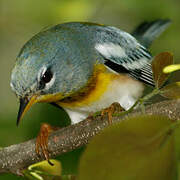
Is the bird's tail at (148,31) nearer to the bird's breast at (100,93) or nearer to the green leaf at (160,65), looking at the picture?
the bird's breast at (100,93)

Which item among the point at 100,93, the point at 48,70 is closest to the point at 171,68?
the point at 48,70

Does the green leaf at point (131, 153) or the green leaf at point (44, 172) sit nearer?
the green leaf at point (131, 153)

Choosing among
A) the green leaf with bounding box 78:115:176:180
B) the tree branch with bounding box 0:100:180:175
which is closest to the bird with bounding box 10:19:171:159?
the tree branch with bounding box 0:100:180:175

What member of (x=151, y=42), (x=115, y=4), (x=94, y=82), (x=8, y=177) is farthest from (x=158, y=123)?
(x=151, y=42)

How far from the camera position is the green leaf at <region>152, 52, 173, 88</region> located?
1662 mm

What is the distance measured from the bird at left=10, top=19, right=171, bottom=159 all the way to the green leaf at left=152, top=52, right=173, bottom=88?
5.27 ft

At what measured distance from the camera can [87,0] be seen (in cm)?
445

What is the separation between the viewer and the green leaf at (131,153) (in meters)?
1.11

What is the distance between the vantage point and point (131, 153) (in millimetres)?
1160

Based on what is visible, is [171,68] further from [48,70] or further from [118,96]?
[118,96]

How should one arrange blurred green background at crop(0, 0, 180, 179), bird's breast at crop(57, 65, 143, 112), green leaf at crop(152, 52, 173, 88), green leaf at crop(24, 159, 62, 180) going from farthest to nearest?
blurred green background at crop(0, 0, 180, 179)
bird's breast at crop(57, 65, 143, 112)
green leaf at crop(24, 159, 62, 180)
green leaf at crop(152, 52, 173, 88)

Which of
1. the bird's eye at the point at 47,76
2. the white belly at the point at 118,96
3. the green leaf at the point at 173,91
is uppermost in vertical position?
the bird's eye at the point at 47,76

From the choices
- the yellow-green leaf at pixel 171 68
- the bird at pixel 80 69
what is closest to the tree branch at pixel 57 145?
the bird at pixel 80 69

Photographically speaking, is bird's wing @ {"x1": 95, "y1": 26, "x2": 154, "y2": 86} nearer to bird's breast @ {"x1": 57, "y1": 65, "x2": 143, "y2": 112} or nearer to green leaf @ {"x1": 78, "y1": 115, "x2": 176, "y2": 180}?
bird's breast @ {"x1": 57, "y1": 65, "x2": 143, "y2": 112}
